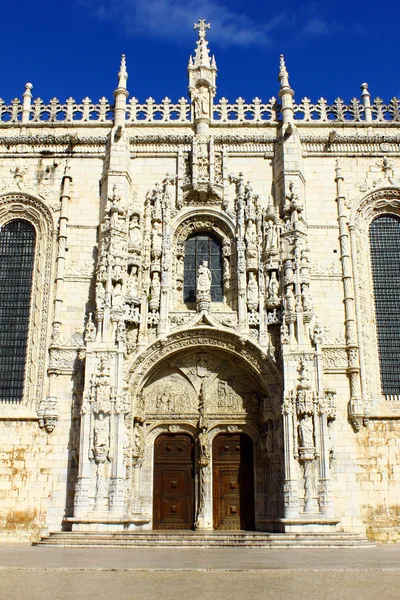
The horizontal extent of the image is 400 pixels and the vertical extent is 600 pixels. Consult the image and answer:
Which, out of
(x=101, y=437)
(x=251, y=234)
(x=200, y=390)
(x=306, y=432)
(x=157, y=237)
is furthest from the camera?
(x=157, y=237)

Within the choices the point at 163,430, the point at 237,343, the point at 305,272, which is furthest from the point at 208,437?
the point at 305,272

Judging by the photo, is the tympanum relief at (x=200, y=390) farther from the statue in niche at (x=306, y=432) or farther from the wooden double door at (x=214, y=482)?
the statue in niche at (x=306, y=432)

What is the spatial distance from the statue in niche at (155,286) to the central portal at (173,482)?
4.08 m

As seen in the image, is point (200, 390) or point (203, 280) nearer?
point (203, 280)

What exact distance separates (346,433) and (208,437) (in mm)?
3884

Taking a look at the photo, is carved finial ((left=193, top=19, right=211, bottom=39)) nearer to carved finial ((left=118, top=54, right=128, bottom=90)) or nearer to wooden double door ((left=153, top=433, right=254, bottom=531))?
carved finial ((left=118, top=54, right=128, bottom=90))

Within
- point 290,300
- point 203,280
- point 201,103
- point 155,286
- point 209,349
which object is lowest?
point 209,349

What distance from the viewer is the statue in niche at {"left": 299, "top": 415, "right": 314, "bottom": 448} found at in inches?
656

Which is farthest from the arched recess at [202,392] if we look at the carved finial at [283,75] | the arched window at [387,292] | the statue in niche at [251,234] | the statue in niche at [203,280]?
the carved finial at [283,75]

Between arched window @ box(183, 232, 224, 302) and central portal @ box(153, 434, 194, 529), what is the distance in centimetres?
436

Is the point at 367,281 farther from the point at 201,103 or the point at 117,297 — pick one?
the point at 201,103

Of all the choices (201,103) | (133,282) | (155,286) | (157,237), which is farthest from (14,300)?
(201,103)

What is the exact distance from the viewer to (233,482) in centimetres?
1838

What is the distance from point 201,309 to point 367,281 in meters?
5.31
